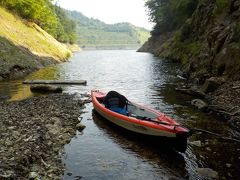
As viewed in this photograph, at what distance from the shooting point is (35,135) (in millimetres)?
14461

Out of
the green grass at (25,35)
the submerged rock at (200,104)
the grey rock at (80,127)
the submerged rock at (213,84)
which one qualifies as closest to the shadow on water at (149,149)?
the grey rock at (80,127)

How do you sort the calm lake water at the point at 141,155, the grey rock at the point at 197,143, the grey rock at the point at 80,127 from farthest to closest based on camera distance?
the grey rock at the point at 80,127
the grey rock at the point at 197,143
the calm lake water at the point at 141,155

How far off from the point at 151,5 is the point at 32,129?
10359 cm

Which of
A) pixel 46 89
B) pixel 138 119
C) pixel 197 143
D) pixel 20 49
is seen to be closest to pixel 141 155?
pixel 138 119

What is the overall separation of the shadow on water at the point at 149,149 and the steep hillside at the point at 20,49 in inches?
845

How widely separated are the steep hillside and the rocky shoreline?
1549cm

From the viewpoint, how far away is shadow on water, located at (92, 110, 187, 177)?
12989 millimetres

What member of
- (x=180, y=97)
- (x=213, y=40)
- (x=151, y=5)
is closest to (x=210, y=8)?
(x=213, y=40)

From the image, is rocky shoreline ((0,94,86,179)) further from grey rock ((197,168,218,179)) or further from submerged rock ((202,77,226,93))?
submerged rock ((202,77,226,93))

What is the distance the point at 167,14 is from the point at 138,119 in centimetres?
8382

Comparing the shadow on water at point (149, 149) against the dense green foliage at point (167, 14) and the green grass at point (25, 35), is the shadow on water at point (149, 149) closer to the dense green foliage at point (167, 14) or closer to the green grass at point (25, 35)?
the green grass at point (25, 35)

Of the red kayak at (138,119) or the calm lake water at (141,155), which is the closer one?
the calm lake water at (141,155)

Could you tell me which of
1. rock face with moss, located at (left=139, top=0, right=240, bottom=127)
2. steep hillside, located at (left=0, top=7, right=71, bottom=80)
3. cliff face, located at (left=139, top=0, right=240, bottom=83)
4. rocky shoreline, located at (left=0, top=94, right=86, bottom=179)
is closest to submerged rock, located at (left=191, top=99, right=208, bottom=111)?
rock face with moss, located at (left=139, top=0, right=240, bottom=127)

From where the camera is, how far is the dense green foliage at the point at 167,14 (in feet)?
226
